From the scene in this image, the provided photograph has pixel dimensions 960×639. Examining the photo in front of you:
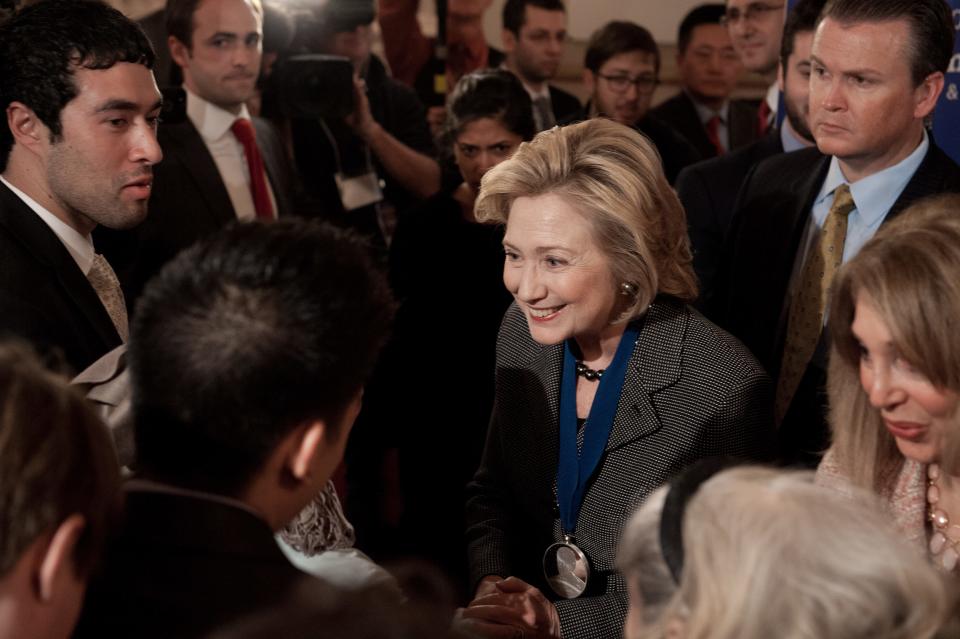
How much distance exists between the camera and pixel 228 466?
4.08 feet

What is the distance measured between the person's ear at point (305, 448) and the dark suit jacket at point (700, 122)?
3.82 metres

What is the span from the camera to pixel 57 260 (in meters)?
2.13

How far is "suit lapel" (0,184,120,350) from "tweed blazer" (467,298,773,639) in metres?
0.91

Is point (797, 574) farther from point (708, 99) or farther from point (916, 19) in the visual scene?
point (708, 99)

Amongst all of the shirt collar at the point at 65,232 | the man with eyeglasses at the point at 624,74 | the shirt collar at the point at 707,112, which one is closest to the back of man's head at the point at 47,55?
the shirt collar at the point at 65,232

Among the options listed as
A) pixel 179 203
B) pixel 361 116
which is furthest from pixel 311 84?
pixel 179 203

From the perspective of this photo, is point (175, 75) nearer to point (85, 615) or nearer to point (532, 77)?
point (532, 77)

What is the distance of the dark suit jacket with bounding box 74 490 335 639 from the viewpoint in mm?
1102

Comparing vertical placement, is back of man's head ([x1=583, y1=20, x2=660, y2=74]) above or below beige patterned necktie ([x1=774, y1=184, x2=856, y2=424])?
above

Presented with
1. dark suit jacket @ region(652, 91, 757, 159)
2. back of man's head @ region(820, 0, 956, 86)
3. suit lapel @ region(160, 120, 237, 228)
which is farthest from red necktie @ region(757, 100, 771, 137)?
suit lapel @ region(160, 120, 237, 228)

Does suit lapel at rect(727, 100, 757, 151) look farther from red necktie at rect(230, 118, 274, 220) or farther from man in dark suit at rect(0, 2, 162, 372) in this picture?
man in dark suit at rect(0, 2, 162, 372)

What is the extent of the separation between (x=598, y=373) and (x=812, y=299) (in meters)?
0.59

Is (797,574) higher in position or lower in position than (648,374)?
higher

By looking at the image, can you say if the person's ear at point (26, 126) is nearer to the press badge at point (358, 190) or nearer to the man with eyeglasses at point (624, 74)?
the press badge at point (358, 190)
